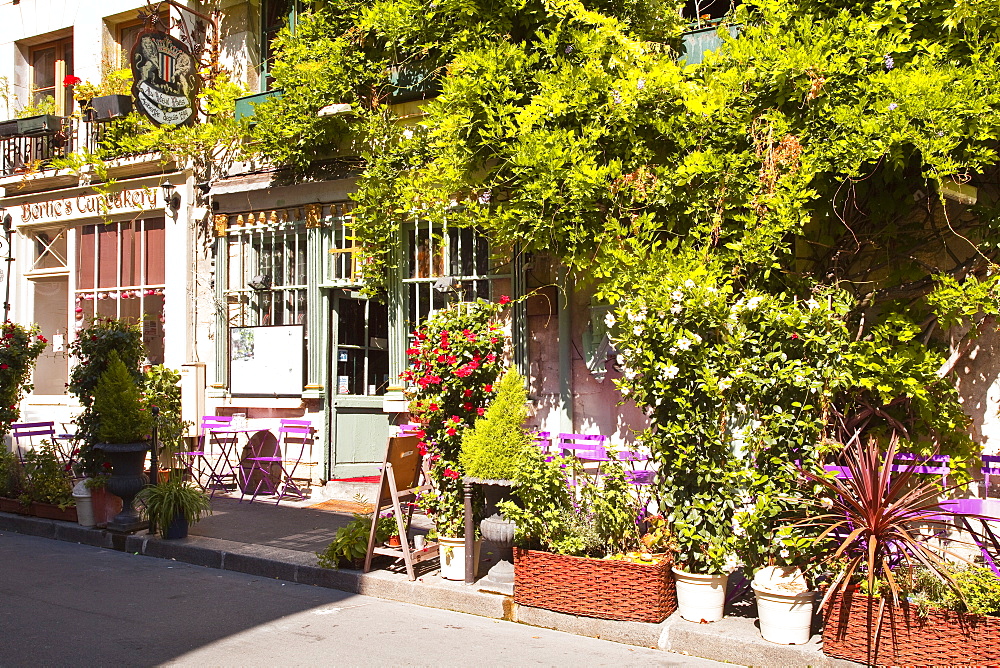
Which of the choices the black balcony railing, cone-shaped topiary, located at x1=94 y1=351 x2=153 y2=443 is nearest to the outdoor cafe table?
cone-shaped topiary, located at x1=94 y1=351 x2=153 y2=443

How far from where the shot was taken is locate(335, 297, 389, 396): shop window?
11.3 m

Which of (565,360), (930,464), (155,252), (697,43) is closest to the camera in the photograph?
(930,464)

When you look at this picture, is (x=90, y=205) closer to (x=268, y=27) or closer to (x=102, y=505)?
(x=268, y=27)

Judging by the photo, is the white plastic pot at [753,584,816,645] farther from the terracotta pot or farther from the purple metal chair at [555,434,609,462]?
the terracotta pot

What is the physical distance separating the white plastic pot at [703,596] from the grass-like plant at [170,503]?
16.2ft

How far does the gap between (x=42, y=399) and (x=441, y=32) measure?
29.8 ft

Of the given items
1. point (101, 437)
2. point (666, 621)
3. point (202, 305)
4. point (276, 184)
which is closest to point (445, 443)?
point (666, 621)

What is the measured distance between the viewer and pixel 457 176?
29.6 feet

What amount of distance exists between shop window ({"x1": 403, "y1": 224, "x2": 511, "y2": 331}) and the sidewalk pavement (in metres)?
2.40

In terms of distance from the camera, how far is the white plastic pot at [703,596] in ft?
19.3

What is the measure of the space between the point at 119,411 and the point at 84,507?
1.08 m

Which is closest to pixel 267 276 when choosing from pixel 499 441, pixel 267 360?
pixel 267 360

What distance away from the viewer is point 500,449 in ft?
21.8

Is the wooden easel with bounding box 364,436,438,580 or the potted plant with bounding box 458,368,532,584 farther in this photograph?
the wooden easel with bounding box 364,436,438,580
